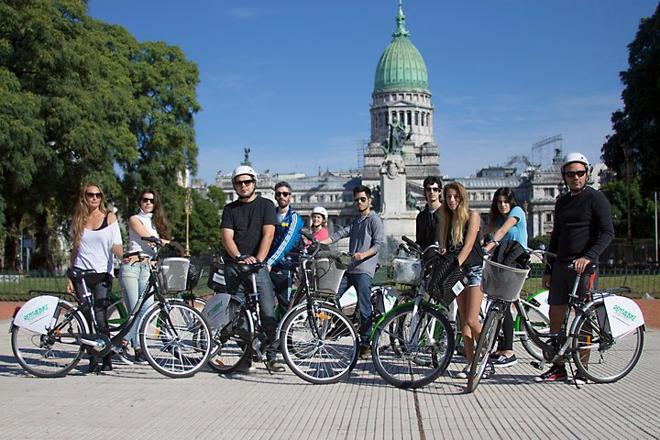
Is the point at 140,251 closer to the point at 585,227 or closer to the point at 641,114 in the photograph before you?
the point at 585,227

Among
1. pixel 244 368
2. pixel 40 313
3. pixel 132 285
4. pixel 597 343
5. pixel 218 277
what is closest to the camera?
pixel 597 343

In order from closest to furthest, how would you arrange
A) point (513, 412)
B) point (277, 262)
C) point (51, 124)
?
point (513, 412), point (277, 262), point (51, 124)

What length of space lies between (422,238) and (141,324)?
10.4 ft

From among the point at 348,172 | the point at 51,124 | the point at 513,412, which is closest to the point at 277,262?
the point at 513,412

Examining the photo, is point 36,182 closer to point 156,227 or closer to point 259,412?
point 156,227

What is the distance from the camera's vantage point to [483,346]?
8.07 metres

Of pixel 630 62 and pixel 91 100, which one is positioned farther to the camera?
pixel 630 62

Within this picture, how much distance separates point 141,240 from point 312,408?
12.0 ft

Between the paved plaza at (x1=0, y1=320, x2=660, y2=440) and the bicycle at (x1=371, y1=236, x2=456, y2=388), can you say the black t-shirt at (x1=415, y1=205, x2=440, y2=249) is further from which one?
the paved plaza at (x1=0, y1=320, x2=660, y2=440)

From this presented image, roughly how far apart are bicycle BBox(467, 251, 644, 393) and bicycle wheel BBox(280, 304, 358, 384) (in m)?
1.33

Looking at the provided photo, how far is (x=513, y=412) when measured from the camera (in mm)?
6934

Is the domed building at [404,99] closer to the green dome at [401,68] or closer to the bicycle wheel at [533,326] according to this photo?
the green dome at [401,68]

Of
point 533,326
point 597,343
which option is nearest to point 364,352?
point 533,326

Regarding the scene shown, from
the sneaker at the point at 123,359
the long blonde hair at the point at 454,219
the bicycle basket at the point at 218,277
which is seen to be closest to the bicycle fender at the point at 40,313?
the sneaker at the point at 123,359
